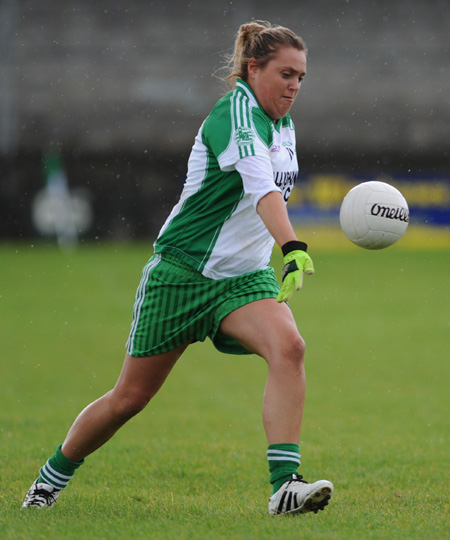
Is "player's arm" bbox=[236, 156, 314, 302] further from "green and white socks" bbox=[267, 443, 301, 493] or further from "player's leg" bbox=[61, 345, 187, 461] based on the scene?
"player's leg" bbox=[61, 345, 187, 461]

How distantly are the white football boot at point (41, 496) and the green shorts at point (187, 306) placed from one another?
77cm

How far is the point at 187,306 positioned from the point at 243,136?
80 centimetres

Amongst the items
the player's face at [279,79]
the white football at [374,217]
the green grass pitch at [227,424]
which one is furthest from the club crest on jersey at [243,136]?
the green grass pitch at [227,424]

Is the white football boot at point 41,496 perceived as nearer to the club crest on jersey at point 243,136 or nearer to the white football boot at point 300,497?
the white football boot at point 300,497

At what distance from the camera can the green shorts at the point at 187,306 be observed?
4.12 m

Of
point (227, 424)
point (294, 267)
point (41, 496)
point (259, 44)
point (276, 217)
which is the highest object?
point (259, 44)

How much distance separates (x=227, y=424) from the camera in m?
7.02

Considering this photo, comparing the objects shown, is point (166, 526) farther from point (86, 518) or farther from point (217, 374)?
point (217, 374)

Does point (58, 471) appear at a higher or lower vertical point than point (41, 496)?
higher

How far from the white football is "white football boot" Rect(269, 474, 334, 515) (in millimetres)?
1190

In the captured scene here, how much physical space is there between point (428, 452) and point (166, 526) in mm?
2599

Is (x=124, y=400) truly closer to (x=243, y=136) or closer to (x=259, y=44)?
(x=243, y=136)

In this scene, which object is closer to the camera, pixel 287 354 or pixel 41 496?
pixel 287 354

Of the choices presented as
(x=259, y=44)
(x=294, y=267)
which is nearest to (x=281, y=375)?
(x=294, y=267)
